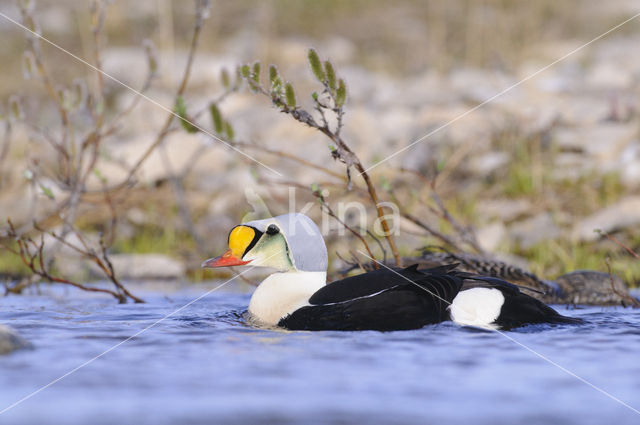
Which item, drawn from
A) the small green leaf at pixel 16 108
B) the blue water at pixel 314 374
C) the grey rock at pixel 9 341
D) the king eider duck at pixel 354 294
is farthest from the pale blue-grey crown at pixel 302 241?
the small green leaf at pixel 16 108

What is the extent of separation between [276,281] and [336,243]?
3.90 m

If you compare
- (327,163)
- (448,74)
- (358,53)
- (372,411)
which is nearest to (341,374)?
(372,411)

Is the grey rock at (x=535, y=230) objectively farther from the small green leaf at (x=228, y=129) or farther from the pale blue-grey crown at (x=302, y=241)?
the pale blue-grey crown at (x=302, y=241)

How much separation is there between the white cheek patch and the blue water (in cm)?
9

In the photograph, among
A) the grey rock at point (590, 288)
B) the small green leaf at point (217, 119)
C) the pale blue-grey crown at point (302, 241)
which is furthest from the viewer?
the grey rock at point (590, 288)

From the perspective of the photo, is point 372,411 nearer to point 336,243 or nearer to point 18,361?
point 18,361

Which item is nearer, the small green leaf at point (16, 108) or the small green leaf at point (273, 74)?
the small green leaf at point (273, 74)

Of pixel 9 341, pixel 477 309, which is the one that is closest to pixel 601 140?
pixel 477 309

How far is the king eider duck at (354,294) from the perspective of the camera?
176 inches

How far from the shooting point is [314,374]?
12.1 ft

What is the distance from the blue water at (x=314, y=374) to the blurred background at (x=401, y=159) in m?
1.05

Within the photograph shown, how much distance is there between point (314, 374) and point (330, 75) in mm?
1694

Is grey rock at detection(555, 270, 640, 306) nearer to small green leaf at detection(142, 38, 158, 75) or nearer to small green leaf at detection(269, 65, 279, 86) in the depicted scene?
small green leaf at detection(269, 65, 279, 86)

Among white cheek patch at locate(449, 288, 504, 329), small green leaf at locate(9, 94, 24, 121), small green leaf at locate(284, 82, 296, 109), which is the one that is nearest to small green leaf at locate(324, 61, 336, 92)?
small green leaf at locate(284, 82, 296, 109)
